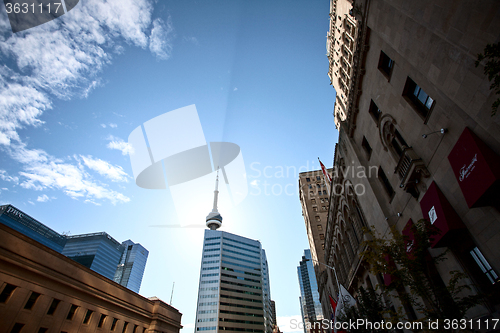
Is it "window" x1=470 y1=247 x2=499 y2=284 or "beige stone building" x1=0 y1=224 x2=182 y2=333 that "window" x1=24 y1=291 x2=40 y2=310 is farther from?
"window" x1=470 y1=247 x2=499 y2=284

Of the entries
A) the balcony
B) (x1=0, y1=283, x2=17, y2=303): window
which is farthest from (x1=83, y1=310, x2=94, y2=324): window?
the balcony

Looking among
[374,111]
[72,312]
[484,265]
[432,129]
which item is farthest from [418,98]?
[72,312]

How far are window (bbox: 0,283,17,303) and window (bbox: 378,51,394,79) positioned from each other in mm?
38591

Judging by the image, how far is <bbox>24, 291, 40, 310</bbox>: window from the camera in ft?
77.1

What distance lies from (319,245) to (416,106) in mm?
54901

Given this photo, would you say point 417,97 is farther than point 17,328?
No

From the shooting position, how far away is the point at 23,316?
22.9 metres

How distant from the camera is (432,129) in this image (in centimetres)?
1514

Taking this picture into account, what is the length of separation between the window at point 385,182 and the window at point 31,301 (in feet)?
119

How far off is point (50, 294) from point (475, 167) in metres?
37.7

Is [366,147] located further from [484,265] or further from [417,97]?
[484,265]

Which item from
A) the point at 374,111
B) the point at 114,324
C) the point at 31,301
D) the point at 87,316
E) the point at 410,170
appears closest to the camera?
the point at 410,170

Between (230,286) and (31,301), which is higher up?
(230,286)

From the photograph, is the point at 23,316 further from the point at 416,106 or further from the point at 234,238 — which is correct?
the point at 234,238
